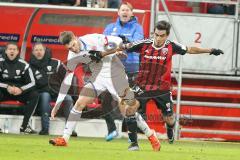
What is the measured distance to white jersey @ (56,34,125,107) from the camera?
14102 mm

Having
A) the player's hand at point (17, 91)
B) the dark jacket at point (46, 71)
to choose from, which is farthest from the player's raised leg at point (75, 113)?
the dark jacket at point (46, 71)

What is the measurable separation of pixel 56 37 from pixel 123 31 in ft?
9.22

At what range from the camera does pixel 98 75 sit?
14.9 metres

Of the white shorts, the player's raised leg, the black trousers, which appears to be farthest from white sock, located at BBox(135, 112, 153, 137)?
the black trousers

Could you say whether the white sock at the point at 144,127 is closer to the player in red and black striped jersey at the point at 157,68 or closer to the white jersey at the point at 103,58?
the player in red and black striped jersey at the point at 157,68

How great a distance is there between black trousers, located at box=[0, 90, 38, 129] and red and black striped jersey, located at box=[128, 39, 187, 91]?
124 inches

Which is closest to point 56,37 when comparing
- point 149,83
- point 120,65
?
point 120,65

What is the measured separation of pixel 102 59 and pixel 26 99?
305 cm

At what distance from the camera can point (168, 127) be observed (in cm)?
1523

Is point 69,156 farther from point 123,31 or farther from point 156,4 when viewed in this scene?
point 156,4

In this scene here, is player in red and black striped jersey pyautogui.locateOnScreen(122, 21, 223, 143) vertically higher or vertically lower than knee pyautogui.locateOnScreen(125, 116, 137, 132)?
higher

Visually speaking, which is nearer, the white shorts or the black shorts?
the black shorts

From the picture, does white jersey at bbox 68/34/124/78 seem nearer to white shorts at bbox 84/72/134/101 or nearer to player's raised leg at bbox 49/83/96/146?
white shorts at bbox 84/72/134/101

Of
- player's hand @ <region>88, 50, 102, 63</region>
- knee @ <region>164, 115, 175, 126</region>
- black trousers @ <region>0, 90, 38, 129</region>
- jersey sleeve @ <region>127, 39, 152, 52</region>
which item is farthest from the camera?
black trousers @ <region>0, 90, 38, 129</region>
